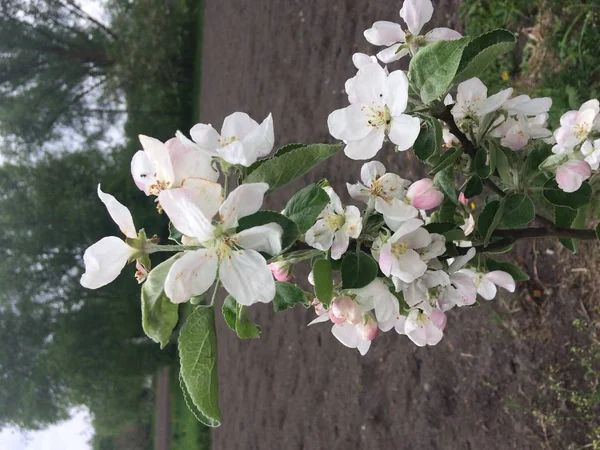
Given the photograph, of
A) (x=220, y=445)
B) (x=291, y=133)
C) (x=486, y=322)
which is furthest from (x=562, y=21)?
(x=220, y=445)

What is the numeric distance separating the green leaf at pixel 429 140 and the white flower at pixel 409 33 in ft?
0.49

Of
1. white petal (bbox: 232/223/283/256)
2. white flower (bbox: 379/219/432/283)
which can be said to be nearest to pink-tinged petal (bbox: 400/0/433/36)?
white flower (bbox: 379/219/432/283)

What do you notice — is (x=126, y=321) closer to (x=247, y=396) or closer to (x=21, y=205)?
(x=21, y=205)

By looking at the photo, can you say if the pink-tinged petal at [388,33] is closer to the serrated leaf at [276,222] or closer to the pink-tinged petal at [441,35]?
the pink-tinged petal at [441,35]

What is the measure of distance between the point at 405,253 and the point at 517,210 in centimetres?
26

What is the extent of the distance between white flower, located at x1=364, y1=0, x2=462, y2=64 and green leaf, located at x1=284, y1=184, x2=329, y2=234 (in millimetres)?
290

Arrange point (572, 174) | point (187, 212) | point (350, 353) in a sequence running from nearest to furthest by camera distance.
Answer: point (187, 212), point (572, 174), point (350, 353)

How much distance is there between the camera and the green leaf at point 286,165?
2.60ft

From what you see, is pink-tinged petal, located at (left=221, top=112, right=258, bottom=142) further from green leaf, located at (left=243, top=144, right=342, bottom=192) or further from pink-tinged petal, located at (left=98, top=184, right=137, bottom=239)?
pink-tinged petal, located at (left=98, top=184, right=137, bottom=239)

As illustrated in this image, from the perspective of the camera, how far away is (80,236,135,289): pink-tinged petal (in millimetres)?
790

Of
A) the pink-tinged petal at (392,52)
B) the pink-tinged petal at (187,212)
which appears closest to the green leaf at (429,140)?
the pink-tinged petal at (392,52)

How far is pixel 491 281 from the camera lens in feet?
3.70

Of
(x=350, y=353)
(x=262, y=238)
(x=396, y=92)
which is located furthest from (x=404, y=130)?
(x=350, y=353)

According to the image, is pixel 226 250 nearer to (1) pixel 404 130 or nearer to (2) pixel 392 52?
(1) pixel 404 130
